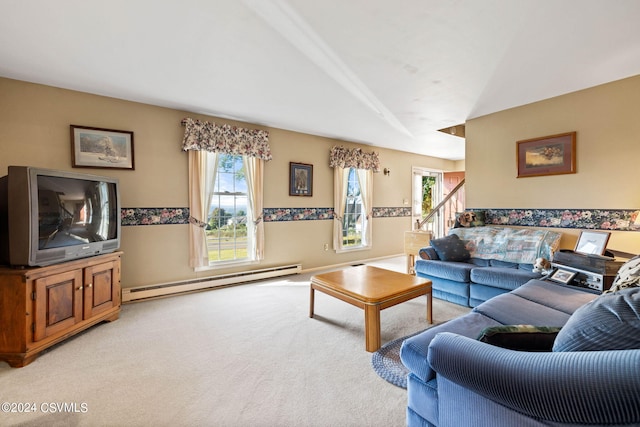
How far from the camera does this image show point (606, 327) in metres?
0.96

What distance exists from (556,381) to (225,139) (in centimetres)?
418

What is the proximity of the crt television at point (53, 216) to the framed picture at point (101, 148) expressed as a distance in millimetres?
596

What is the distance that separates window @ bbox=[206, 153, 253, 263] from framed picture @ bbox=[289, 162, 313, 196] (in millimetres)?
827

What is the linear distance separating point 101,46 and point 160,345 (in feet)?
8.59

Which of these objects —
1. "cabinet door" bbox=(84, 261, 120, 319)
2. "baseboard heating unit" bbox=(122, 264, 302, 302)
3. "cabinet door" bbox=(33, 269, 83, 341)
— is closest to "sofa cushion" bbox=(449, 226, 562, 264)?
"baseboard heating unit" bbox=(122, 264, 302, 302)

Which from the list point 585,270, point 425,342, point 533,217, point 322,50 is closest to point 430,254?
point 533,217

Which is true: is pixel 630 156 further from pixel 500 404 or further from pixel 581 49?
pixel 500 404

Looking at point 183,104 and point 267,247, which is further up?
point 183,104

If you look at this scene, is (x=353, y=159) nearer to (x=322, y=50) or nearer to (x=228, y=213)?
(x=228, y=213)

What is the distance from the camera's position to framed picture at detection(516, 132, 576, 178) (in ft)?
10.9

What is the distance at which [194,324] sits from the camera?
281 cm

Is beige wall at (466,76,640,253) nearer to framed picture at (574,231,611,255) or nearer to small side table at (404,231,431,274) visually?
framed picture at (574,231,611,255)

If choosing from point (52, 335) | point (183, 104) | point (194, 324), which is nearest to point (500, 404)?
point (194, 324)

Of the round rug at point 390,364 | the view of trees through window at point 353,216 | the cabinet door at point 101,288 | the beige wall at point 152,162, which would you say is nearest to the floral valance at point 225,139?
the beige wall at point 152,162
